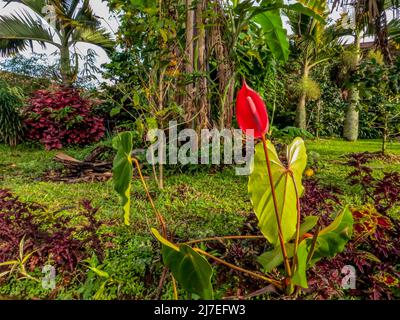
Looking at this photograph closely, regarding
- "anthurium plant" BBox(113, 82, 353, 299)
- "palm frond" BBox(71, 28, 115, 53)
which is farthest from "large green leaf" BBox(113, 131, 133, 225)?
"palm frond" BBox(71, 28, 115, 53)

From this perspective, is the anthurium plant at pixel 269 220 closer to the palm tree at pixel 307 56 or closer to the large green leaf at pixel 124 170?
the large green leaf at pixel 124 170

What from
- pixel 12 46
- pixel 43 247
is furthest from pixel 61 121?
pixel 12 46

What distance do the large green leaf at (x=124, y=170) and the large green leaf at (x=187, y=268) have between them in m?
0.21

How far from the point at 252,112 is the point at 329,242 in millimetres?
486

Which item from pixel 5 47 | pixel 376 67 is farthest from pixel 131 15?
pixel 5 47

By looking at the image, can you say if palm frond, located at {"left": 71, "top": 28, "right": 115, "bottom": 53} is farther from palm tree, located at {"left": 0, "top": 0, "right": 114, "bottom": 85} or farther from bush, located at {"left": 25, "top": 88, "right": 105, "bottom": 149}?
bush, located at {"left": 25, "top": 88, "right": 105, "bottom": 149}

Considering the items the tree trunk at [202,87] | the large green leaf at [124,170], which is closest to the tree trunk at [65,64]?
the tree trunk at [202,87]

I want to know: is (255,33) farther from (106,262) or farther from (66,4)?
(66,4)

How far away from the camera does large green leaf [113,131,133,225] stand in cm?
96

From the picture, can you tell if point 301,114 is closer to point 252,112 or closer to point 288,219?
point 288,219

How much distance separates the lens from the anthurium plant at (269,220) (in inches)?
30.0

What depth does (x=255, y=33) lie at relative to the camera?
3.72 metres

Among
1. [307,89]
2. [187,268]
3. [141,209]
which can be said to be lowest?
[141,209]

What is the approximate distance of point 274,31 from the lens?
282cm
